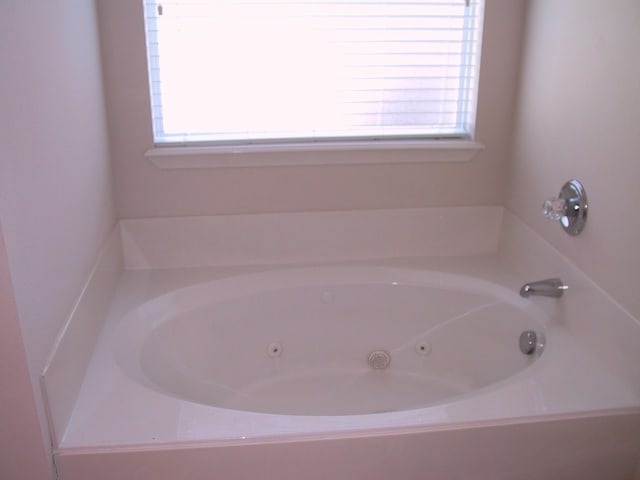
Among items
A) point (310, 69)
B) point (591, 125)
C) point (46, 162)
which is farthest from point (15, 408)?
point (591, 125)

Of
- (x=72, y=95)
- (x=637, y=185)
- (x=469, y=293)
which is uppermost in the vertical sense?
(x=72, y=95)

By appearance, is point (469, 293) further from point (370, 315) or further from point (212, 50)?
point (212, 50)

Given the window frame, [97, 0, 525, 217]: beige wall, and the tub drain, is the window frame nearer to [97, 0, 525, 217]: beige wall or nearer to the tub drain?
[97, 0, 525, 217]: beige wall

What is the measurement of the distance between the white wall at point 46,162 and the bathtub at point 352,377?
14 centimetres

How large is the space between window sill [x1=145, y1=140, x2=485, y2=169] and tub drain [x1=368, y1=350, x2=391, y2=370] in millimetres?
702

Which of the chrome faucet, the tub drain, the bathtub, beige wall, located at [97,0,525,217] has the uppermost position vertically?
beige wall, located at [97,0,525,217]

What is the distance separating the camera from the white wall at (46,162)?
1114 millimetres

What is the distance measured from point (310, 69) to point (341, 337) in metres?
0.96

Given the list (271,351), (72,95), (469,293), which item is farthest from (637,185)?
(72,95)

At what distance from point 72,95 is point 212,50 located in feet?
1.89

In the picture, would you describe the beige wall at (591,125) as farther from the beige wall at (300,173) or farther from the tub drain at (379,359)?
the tub drain at (379,359)

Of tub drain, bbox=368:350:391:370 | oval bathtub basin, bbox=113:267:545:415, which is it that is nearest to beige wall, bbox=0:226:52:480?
oval bathtub basin, bbox=113:267:545:415

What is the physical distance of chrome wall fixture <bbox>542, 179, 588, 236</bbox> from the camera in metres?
1.66

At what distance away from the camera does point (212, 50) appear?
1.99 metres
